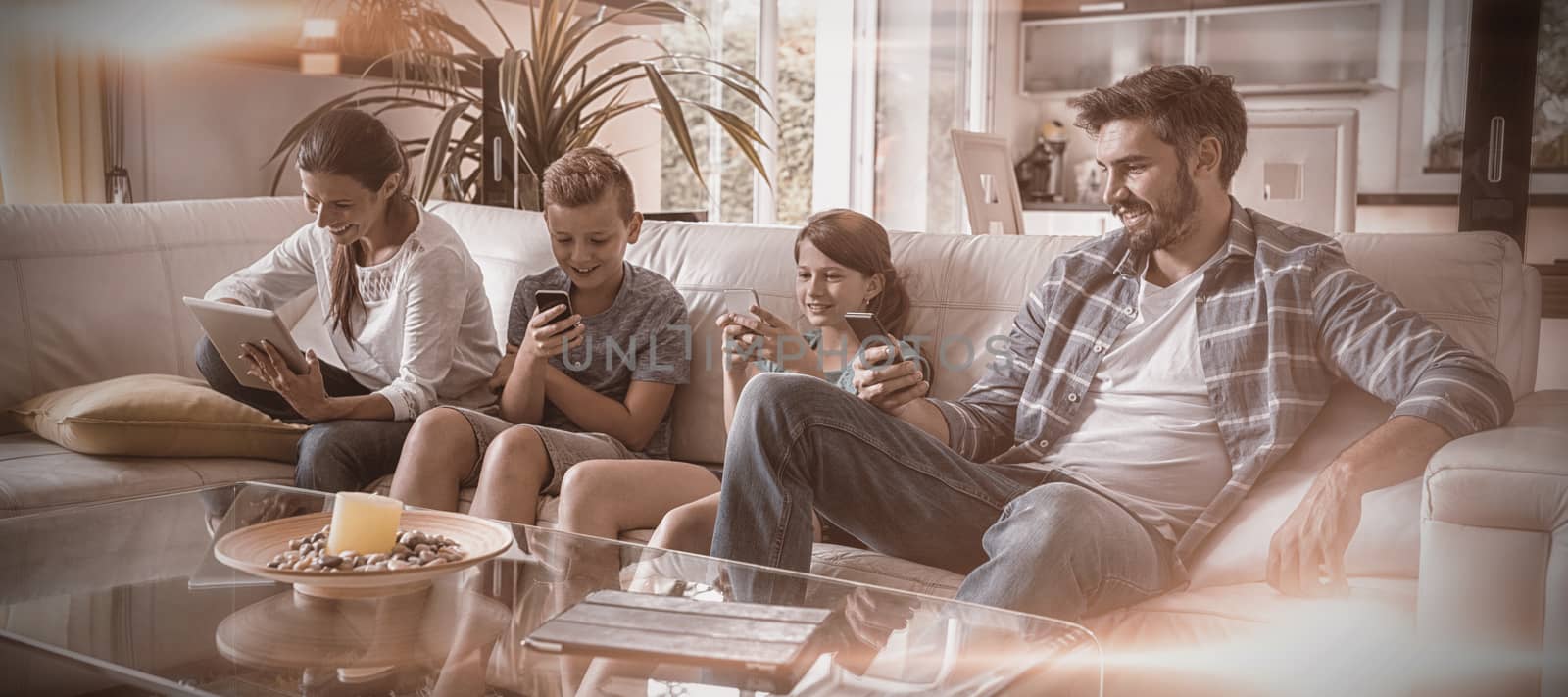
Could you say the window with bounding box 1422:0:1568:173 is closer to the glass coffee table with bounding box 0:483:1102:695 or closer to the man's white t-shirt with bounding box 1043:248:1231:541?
the man's white t-shirt with bounding box 1043:248:1231:541

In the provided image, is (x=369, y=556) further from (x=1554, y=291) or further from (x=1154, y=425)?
(x=1554, y=291)

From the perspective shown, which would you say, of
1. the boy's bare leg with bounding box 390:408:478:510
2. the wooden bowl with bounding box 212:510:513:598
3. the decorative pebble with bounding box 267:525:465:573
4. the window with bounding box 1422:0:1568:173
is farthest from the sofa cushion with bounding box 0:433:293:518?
the window with bounding box 1422:0:1568:173

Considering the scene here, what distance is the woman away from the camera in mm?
2125

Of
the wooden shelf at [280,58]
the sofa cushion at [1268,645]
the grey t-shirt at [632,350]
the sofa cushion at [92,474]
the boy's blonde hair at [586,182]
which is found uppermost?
the wooden shelf at [280,58]

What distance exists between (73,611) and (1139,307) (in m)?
1.42

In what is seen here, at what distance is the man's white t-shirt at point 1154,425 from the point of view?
5.83 ft

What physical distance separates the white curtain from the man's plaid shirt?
2.29 metres

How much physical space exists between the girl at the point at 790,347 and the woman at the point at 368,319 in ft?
1.48

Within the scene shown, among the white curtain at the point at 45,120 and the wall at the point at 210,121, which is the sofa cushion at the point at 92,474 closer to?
the white curtain at the point at 45,120

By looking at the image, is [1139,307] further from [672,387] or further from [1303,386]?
[672,387]

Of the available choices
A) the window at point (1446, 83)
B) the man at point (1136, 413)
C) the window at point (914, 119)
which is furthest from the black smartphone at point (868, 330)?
the window at point (1446, 83)

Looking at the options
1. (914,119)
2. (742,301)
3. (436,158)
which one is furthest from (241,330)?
(914,119)

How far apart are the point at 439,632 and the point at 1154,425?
1025 millimetres

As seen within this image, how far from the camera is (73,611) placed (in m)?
1.42
